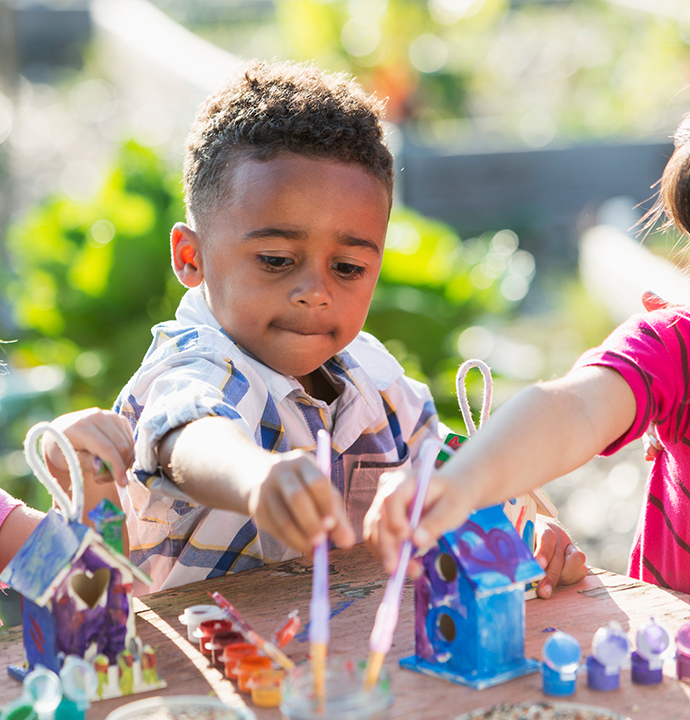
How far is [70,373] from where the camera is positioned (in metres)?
3.06

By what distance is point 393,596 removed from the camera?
0.75 meters

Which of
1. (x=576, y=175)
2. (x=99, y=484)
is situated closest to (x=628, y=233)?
(x=576, y=175)

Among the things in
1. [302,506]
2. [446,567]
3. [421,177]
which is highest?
[421,177]

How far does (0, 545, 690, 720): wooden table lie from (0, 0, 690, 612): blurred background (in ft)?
1.60

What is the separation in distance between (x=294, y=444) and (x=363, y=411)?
14 centimetres

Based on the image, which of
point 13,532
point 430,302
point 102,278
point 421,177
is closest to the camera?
point 13,532

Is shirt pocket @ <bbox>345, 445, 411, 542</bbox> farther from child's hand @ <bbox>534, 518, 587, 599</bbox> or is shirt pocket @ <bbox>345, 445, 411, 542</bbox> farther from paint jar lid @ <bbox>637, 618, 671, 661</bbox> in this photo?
paint jar lid @ <bbox>637, 618, 671, 661</bbox>

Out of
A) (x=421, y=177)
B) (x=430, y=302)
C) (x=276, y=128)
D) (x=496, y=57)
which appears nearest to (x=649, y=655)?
(x=276, y=128)

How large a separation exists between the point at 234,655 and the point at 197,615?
111mm

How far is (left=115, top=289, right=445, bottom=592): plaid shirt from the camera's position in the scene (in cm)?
108

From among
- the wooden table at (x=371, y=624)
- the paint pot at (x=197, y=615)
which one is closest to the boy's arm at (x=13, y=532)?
the wooden table at (x=371, y=624)

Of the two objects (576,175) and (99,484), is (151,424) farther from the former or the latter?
(576,175)

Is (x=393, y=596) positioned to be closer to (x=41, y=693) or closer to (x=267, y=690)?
(x=267, y=690)

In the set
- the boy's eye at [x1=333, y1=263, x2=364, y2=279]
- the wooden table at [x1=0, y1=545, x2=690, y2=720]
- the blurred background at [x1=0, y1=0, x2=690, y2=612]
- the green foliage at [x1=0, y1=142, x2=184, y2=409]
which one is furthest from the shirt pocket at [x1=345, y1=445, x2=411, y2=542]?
the green foliage at [x1=0, y1=142, x2=184, y2=409]
